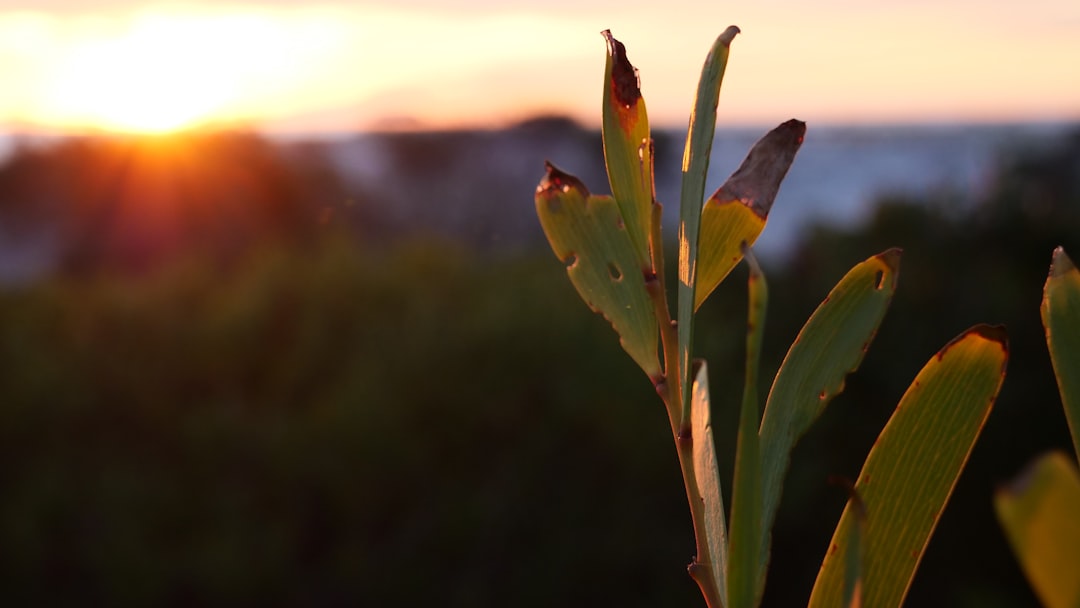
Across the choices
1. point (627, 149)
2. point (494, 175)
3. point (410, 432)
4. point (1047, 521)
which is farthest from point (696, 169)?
point (494, 175)

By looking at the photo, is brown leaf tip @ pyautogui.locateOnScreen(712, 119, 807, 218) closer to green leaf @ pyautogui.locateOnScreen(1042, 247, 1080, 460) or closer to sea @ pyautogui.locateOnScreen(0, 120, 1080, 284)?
green leaf @ pyautogui.locateOnScreen(1042, 247, 1080, 460)

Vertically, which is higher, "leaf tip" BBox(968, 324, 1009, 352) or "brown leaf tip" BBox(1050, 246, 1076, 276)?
"brown leaf tip" BBox(1050, 246, 1076, 276)

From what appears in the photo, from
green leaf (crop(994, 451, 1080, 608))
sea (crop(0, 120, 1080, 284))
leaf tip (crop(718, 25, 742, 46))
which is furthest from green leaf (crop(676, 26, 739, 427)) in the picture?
sea (crop(0, 120, 1080, 284))

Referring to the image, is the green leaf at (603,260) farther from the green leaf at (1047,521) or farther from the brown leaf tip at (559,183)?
the green leaf at (1047,521)

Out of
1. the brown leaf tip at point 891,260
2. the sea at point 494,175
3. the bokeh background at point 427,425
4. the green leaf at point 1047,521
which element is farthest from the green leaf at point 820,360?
the sea at point 494,175

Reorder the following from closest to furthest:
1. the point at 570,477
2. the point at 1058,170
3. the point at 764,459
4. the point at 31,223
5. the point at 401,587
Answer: the point at 764,459, the point at 401,587, the point at 570,477, the point at 1058,170, the point at 31,223

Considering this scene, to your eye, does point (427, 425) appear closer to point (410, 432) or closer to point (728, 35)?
point (410, 432)

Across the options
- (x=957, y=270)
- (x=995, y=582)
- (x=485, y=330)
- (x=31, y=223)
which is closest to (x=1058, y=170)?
(x=957, y=270)

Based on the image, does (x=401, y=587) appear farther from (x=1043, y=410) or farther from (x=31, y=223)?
(x=31, y=223)
